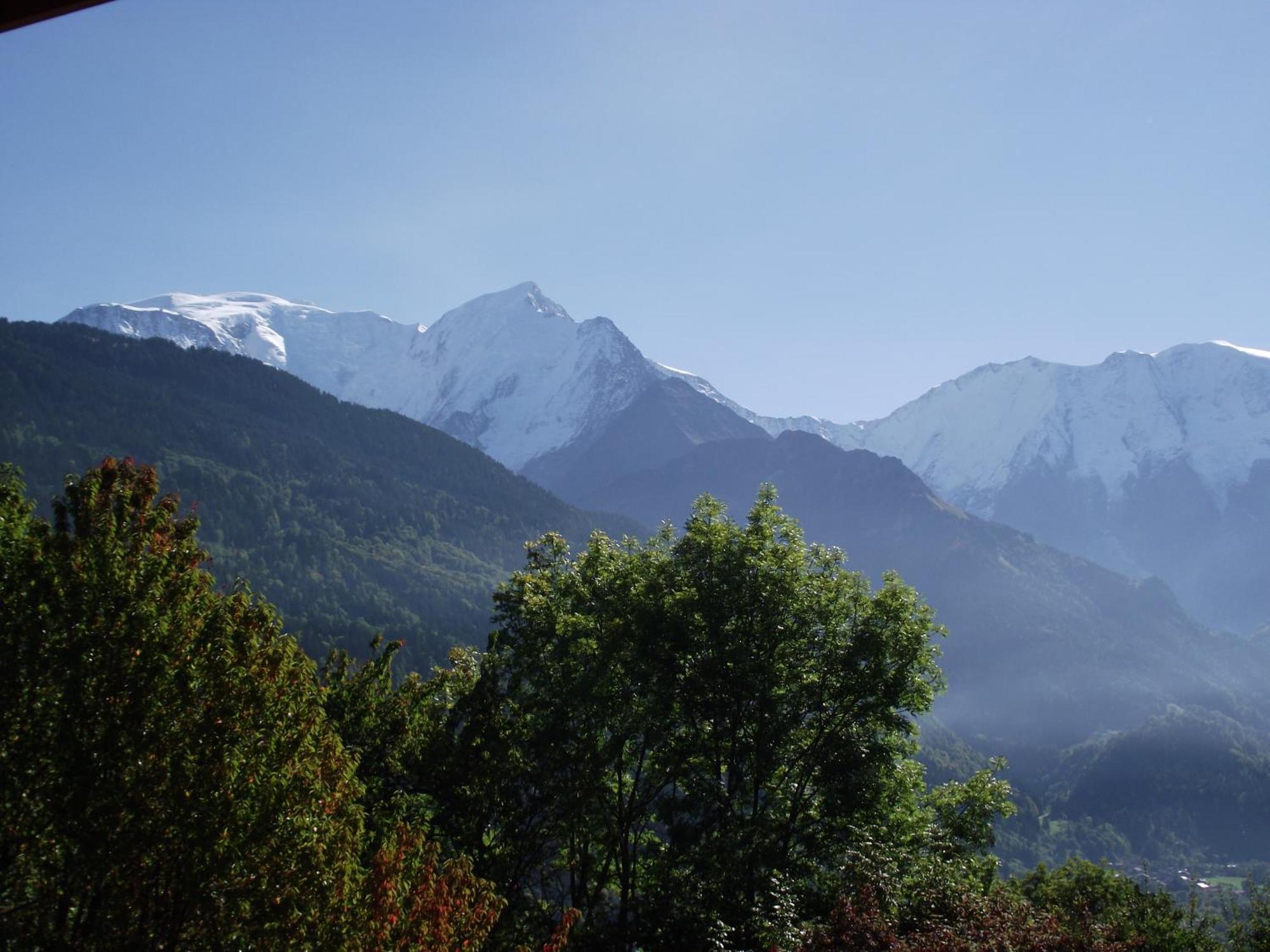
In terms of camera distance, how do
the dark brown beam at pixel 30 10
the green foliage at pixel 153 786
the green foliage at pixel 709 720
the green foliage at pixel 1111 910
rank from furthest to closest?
the green foliage at pixel 709 720, the green foliage at pixel 1111 910, the green foliage at pixel 153 786, the dark brown beam at pixel 30 10

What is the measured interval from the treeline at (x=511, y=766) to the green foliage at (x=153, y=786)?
35 mm

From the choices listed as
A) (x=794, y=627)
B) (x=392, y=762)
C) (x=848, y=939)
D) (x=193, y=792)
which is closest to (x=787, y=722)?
(x=794, y=627)

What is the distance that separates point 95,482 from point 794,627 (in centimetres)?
1528

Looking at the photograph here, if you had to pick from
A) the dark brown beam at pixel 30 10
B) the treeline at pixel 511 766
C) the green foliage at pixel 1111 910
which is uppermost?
the dark brown beam at pixel 30 10

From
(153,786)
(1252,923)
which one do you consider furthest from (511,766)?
(1252,923)

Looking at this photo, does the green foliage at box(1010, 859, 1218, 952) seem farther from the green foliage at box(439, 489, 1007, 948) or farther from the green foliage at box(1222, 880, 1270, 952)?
the green foliage at box(439, 489, 1007, 948)

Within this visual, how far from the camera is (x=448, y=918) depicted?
48.5 ft

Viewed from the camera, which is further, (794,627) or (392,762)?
(392,762)

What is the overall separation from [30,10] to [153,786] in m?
10.7

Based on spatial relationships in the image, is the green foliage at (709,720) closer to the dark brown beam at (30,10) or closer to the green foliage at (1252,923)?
the green foliage at (1252,923)

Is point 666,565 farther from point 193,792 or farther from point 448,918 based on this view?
point 193,792

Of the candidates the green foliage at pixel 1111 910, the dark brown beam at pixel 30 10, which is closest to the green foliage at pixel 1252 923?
the green foliage at pixel 1111 910

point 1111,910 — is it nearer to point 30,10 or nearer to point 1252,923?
point 1252,923

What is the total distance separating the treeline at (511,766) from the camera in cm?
1241
